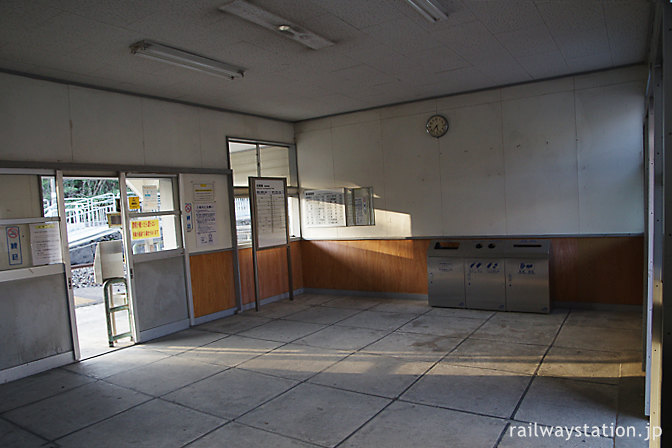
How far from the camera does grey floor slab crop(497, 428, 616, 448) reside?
274cm

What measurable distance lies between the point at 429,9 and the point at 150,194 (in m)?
4.00

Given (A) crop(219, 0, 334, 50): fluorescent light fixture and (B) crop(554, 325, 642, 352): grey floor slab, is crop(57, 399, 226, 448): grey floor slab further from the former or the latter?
(B) crop(554, 325, 642, 352): grey floor slab

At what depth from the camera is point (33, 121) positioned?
453 centimetres

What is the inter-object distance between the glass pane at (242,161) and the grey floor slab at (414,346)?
11.4 feet

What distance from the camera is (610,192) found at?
554 centimetres

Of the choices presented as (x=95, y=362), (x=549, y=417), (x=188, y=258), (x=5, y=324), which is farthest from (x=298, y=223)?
(x=549, y=417)

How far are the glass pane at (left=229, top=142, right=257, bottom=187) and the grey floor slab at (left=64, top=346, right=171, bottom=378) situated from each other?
2.88 metres

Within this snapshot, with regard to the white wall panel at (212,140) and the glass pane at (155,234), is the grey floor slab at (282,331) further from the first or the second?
the white wall panel at (212,140)

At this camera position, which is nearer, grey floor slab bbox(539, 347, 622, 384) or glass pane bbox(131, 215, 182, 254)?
grey floor slab bbox(539, 347, 622, 384)

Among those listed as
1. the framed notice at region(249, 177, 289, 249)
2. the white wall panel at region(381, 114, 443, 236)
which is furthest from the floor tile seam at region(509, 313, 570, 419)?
the framed notice at region(249, 177, 289, 249)

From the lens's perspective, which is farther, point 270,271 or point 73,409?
point 270,271

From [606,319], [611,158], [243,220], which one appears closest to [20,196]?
[243,220]

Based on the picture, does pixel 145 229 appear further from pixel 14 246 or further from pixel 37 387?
pixel 37 387

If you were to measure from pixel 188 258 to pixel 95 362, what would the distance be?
170 centimetres
